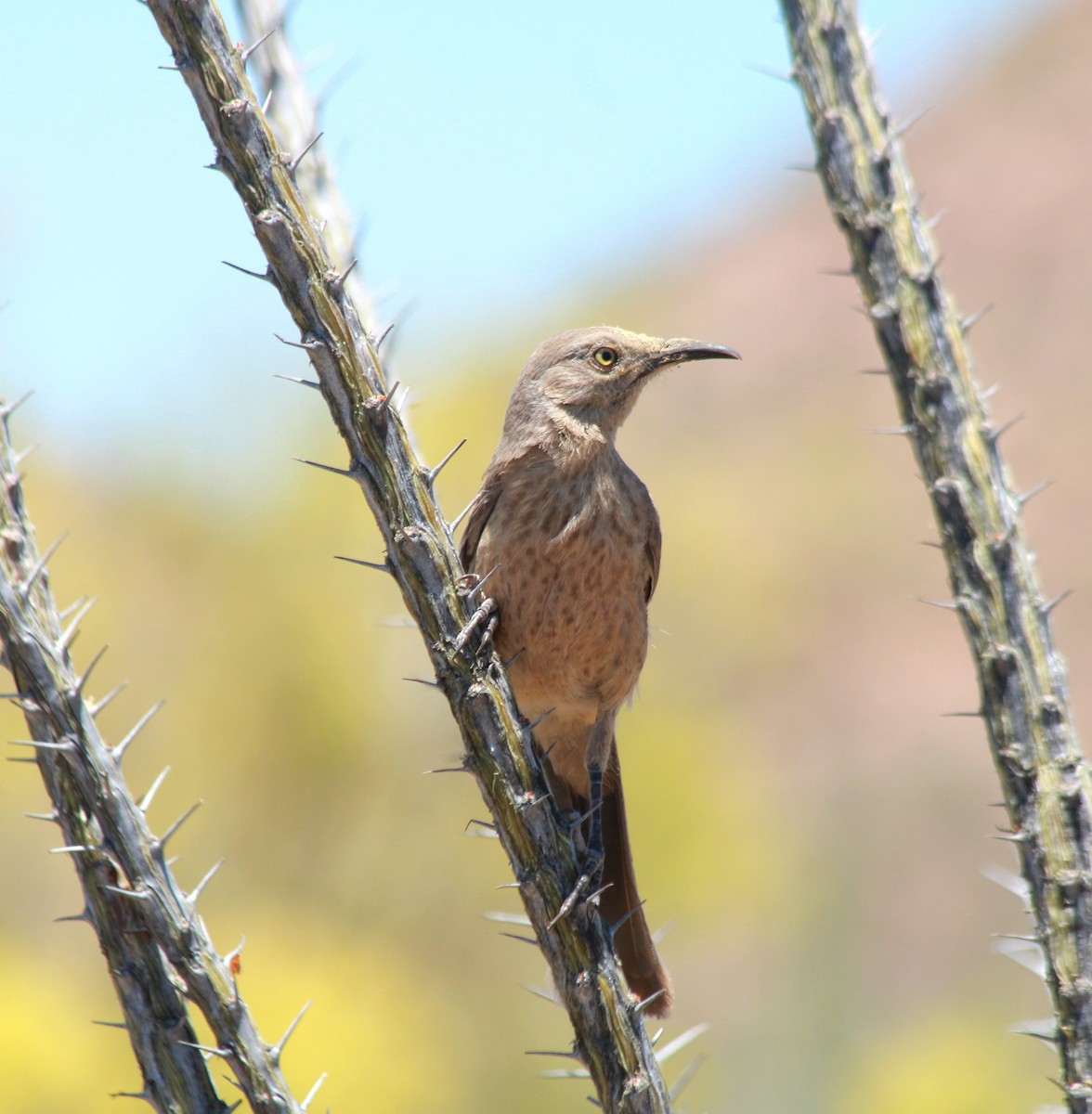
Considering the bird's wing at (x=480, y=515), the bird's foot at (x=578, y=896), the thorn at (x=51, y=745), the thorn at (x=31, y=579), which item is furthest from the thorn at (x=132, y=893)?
the bird's wing at (x=480, y=515)

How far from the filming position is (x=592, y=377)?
4352 millimetres

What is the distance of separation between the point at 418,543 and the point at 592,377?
1793mm

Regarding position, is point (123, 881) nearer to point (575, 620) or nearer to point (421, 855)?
point (575, 620)

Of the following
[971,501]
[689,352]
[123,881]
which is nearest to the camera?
[123,881]

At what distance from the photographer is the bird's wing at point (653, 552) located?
4.38m

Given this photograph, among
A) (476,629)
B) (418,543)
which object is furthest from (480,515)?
(418,543)

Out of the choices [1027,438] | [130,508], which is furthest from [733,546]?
[1027,438]

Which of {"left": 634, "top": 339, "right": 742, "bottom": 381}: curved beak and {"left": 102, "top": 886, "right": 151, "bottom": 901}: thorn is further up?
{"left": 634, "top": 339, "right": 742, "bottom": 381}: curved beak

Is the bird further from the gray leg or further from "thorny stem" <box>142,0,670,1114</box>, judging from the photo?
"thorny stem" <box>142,0,670,1114</box>

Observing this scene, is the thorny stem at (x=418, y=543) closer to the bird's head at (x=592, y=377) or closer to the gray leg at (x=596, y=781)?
the gray leg at (x=596, y=781)

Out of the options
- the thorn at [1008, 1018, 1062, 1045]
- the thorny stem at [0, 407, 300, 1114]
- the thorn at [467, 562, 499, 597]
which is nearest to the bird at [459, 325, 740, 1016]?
the thorn at [467, 562, 499, 597]

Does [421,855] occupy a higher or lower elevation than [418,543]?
lower

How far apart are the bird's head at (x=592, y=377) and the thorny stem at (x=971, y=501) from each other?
81 cm

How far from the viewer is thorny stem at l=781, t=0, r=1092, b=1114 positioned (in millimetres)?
3189
